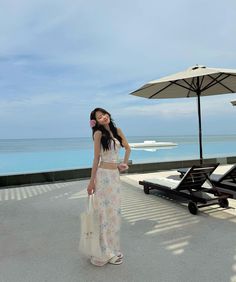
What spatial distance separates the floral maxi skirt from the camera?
99.2 inches

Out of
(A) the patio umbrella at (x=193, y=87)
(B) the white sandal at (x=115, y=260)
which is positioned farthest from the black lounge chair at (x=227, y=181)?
(B) the white sandal at (x=115, y=260)

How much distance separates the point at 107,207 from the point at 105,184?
221 mm

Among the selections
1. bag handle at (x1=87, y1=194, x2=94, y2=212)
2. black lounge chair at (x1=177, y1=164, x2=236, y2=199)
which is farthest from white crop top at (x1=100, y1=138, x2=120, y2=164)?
black lounge chair at (x1=177, y1=164, x2=236, y2=199)

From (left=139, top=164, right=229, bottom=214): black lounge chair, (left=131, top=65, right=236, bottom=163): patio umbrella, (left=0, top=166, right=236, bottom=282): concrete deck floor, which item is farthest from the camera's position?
(left=131, top=65, right=236, bottom=163): patio umbrella

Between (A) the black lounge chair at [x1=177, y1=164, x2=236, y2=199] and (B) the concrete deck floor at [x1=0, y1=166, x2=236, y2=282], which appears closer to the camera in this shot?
(B) the concrete deck floor at [x1=0, y1=166, x2=236, y2=282]

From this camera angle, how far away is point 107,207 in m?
2.54

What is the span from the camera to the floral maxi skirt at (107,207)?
8.27ft

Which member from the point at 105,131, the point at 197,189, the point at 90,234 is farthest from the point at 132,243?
the point at 197,189

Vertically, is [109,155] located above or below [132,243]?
above

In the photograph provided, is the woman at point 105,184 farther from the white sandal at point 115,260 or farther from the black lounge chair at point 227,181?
the black lounge chair at point 227,181

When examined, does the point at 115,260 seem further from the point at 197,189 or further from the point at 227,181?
the point at 227,181

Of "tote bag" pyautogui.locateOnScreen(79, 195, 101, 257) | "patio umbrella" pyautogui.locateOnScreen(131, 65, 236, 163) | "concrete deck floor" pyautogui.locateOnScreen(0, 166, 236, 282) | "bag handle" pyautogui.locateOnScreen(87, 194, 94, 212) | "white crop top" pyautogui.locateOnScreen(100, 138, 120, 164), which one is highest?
"patio umbrella" pyautogui.locateOnScreen(131, 65, 236, 163)

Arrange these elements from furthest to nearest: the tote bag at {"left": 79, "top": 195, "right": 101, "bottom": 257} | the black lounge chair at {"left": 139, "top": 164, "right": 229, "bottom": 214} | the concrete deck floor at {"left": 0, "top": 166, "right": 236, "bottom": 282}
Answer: the black lounge chair at {"left": 139, "top": 164, "right": 229, "bottom": 214} < the tote bag at {"left": 79, "top": 195, "right": 101, "bottom": 257} < the concrete deck floor at {"left": 0, "top": 166, "right": 236, "bottom": 282}

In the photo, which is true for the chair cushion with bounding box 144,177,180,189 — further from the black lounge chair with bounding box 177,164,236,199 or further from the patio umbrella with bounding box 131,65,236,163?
the patio umbrella with bounding box 131,65,236,163
